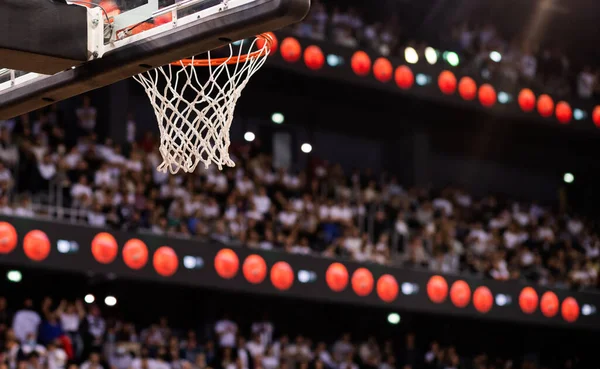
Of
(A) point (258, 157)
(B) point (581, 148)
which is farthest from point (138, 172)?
(B) point (581, 148)

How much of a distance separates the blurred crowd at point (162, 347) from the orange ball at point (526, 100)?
5.14 m

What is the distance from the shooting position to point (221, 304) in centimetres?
1936

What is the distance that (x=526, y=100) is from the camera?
73.5 feet

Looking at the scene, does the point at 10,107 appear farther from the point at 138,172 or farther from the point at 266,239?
the point at 266,239

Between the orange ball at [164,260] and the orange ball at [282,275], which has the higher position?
the orange ball at [164,260]

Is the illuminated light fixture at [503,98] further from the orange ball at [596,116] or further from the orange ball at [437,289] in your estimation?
the orange ball at [437,289]

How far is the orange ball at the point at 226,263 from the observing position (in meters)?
17.0

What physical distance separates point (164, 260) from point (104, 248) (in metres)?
1.03

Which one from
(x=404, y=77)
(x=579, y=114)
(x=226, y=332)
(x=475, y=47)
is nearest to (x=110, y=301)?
(x=226, y=332)

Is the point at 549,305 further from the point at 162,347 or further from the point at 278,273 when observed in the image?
the point at 162,347

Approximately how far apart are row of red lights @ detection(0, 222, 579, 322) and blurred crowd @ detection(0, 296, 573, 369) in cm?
88

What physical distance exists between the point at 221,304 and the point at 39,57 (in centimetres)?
1371

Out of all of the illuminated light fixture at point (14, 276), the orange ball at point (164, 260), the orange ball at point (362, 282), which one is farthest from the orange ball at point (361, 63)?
the illuminated light fixture at point (14, 276)

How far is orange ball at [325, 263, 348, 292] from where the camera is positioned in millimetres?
18266
